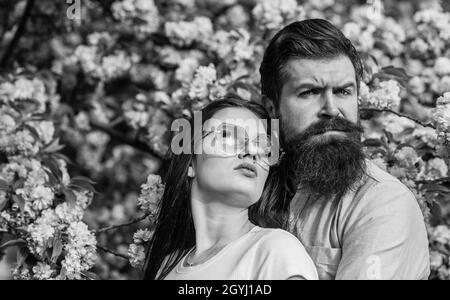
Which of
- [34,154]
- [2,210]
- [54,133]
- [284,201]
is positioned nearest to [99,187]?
[54,133]

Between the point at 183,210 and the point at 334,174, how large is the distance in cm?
51

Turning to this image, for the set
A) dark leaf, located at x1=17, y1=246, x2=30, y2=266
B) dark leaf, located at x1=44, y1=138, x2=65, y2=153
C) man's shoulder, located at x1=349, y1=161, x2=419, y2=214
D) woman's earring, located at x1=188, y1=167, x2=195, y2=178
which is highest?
woman's earring, located at x1=188, y1=167, x2=195, y2=178

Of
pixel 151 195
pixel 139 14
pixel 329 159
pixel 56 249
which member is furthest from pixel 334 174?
pixel 139 14

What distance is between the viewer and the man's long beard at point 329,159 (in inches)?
120

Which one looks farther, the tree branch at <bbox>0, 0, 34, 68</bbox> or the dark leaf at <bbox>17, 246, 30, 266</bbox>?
the tree branch at <bbox>0, 0, 34, 68</bbox>

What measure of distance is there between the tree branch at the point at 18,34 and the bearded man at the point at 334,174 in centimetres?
227

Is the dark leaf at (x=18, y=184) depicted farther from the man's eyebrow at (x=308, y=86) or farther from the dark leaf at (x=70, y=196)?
the man's eyebrow at (x=308, y=86)

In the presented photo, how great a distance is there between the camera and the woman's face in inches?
112

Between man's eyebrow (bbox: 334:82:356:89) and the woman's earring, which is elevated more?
man's eyebrow (bbox: 334:82:356:89)

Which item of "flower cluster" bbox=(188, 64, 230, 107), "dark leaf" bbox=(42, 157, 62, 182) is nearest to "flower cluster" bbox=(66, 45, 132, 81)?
"dark leaf" bbox=(42, 157, 62, 182)

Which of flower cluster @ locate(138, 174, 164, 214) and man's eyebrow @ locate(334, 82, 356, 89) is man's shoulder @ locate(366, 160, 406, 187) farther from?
flower cluster @ locate(138, 174, 164, 214)

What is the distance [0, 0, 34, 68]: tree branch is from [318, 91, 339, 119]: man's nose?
8.67ft

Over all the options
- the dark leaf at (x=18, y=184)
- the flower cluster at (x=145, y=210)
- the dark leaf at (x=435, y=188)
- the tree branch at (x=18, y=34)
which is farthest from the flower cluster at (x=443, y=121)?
the tree branch at (x=18, y=34)

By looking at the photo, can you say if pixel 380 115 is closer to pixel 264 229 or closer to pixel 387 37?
pixel 387 37
